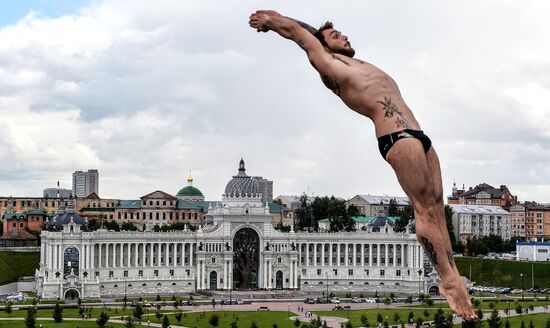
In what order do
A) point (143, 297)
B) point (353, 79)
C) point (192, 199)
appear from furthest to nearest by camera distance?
point (192, 199), point (143, 297), point (353, 79)

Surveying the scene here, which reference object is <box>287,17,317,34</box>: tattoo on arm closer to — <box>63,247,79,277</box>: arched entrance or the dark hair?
the dark hair

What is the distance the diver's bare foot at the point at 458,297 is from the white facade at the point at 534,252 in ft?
449

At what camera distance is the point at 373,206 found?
620 feet

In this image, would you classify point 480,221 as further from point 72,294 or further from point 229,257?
point 72,294

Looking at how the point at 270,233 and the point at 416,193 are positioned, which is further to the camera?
the point at 270,233

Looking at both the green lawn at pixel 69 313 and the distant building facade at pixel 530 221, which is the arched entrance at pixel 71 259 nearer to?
the green lawn at pixel 69 313

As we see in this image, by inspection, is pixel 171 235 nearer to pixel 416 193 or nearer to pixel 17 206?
pixel 17 206

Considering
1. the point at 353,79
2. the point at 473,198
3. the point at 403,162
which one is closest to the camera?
the point at 403,162

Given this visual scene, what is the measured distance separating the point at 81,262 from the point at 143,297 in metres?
8.29

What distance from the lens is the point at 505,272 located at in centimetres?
12962

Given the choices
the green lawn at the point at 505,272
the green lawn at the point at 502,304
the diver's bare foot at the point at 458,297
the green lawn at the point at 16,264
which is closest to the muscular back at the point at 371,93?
the diver's bare foot at the point at 458,297

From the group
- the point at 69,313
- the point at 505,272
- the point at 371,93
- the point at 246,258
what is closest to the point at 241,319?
the point at 69,313

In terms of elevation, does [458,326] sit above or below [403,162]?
below

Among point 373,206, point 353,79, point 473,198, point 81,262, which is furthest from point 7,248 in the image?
point 353,79
